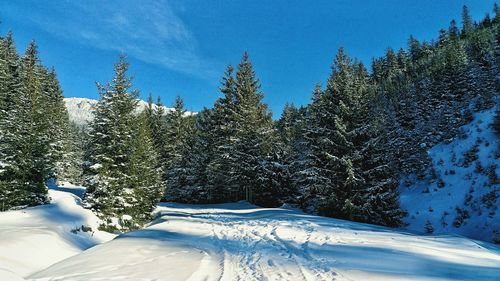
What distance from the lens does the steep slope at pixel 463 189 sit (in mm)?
17250

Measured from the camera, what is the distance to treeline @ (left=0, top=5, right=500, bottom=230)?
1917cm

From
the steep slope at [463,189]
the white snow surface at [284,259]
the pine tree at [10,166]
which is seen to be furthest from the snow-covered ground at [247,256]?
the steep slope at [463,189]

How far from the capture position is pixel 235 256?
27.9ft

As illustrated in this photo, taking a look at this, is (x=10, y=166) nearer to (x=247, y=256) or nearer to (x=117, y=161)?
(x=117, y=161)

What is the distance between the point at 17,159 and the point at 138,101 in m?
7.09

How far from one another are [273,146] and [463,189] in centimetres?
1612

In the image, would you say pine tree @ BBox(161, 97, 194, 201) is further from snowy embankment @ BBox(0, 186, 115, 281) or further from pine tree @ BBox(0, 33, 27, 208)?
snowy embankment @ BBox(0, 186, 115, 281)

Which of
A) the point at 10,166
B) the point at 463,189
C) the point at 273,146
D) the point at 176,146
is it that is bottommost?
the point at 463,189

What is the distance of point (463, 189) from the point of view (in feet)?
66.7

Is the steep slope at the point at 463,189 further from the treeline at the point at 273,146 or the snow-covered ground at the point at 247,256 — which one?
the snow-covered ground at the point at 247,256

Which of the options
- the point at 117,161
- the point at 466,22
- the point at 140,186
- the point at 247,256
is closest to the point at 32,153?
the point at 117,161

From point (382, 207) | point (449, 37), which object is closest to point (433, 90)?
point (382, 207)

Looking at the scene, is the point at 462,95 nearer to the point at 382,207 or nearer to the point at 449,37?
the point at 382,207

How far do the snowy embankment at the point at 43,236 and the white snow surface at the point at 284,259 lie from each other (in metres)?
0.54
